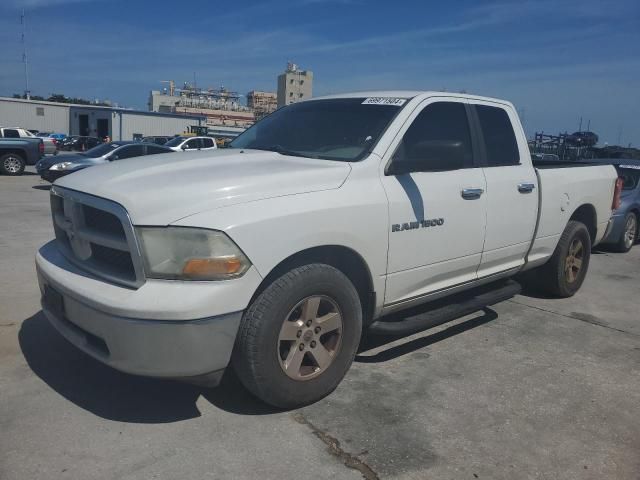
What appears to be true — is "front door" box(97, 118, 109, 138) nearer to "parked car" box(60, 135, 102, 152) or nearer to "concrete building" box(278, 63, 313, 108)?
"parked car" box(60, 135, 102, 152)

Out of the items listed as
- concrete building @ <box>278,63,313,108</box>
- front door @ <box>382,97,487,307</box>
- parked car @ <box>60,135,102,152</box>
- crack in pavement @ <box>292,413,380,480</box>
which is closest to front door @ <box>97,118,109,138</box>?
parked car @ <box>60,135,102,152</box>

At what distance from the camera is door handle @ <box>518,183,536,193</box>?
15.2ft

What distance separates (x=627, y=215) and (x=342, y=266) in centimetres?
746

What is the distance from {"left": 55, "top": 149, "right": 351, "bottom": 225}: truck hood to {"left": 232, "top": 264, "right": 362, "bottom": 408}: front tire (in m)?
0.50

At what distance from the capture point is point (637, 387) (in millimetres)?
3814

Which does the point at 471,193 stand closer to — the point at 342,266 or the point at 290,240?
the point at 342,266

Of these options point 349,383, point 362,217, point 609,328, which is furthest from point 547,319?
point 362,217

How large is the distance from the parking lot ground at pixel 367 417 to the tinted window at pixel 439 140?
147 cm

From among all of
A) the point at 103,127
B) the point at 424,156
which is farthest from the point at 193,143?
the point at 103,127

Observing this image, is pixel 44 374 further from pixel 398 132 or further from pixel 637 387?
pixel 637 387

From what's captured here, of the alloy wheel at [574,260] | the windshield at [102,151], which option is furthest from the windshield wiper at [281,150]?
the windshield at [102,151]

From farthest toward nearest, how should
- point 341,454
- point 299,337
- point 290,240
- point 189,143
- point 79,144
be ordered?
point 79,144 < point 189,143 < point 299,337 < point 290,240 < point 341,454

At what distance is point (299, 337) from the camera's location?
3.14m

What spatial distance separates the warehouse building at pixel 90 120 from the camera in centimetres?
4594
